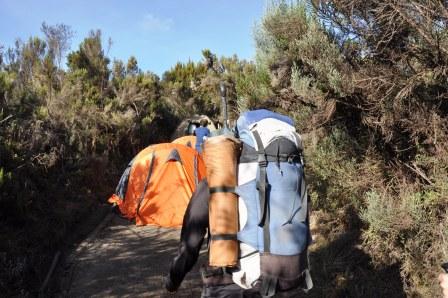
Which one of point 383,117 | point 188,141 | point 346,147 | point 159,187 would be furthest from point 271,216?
point 188,141

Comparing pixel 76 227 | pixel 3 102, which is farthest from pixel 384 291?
pixel 3 102

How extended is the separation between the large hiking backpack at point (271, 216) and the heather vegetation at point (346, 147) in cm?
223

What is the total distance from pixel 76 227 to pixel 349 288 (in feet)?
16.8

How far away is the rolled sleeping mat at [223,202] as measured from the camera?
2.20 metres

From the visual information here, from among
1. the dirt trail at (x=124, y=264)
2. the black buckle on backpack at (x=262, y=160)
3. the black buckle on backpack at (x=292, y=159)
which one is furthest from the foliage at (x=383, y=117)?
the dirt trail at (x=124, y=264)

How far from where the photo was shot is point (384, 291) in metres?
4.37

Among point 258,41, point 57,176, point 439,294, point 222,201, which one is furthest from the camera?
point 57,176

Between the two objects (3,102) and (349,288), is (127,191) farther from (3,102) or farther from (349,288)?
(349,288)

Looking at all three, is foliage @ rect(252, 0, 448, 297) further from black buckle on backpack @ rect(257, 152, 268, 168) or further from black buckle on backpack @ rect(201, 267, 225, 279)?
black buckle on backpack @ rect(201, 267, 225, 279)

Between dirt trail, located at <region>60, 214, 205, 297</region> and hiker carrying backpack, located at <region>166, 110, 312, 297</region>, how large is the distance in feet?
9.78

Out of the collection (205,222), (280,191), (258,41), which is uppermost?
(258,41)

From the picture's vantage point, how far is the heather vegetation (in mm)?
4168

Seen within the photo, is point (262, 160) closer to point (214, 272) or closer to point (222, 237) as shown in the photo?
Answer: point (222, 237)

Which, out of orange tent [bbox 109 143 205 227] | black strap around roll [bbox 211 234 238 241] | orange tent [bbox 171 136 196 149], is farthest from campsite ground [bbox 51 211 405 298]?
orange tent [bbox 171 136 196 149]
